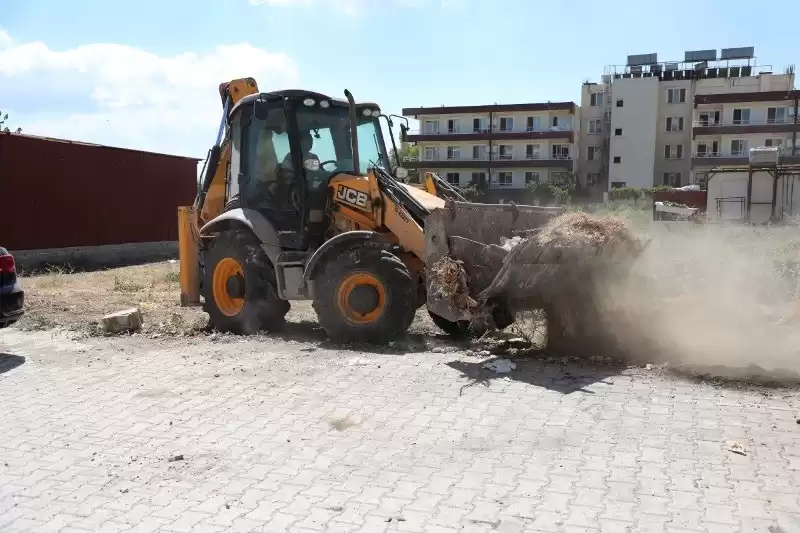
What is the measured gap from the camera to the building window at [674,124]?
2496 inches

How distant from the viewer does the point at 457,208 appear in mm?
7629

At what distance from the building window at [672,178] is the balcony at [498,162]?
864 cm

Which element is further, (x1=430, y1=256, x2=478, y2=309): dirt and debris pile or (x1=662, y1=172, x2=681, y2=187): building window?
(x1=662, y1=172, x2=681, y2=187): building window

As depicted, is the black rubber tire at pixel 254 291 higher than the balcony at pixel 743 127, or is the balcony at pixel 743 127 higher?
the balcony at pixel 743 127

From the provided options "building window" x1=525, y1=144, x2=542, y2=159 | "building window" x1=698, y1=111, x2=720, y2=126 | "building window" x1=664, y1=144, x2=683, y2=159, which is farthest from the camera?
"building window" x1=525, y1=144, x2=542, y2=159

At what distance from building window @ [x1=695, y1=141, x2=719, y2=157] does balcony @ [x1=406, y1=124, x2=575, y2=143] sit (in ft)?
35.1

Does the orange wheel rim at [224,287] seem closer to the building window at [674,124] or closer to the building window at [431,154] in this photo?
the building window at [431,154]

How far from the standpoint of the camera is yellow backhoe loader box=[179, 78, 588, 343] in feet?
24.1

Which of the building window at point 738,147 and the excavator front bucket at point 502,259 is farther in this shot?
the building window at point 738,147

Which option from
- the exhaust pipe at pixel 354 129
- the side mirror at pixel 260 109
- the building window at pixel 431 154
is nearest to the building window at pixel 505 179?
the building window at pixel 431 154

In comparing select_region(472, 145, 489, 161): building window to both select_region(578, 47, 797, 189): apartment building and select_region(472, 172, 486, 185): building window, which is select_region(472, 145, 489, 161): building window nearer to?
select_region(472, 172, 486, 185): building window

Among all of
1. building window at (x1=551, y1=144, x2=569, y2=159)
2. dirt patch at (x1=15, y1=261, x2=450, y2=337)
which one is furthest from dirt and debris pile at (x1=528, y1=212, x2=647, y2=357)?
building window at (x1=551, y1=144, x2=569, y2=159)

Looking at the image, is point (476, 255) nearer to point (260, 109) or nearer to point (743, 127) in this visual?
point (260, 109)

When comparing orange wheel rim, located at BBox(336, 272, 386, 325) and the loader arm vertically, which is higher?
the loader arm
